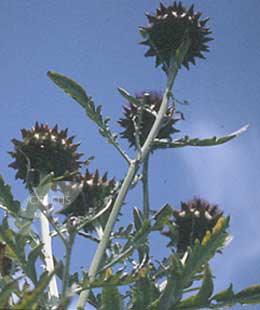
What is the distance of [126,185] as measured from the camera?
4.04 meters

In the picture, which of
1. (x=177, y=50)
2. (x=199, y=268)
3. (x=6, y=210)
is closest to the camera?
(x=199, y=268)

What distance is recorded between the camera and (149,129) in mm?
4719

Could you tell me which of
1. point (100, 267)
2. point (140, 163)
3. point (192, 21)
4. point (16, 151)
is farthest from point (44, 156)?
point (192, 21)

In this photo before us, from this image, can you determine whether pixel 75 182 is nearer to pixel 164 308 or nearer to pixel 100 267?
pixel 100 267

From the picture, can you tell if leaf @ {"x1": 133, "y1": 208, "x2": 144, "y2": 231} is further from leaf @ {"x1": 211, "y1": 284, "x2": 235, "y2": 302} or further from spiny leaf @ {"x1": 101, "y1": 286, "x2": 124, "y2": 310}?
spiny leaf @ {"x1": 101, "y1": 286, "x2": 124, "y2": 310}

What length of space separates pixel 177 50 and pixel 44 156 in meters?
1.19

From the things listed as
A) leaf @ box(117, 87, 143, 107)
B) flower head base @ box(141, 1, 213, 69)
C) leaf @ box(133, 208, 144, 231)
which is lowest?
leaf @ box(133, 208, 144, 231)

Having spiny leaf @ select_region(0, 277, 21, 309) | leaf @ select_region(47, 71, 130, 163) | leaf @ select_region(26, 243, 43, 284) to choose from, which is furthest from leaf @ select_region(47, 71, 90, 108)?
spiny leaf @ select_region(0, 277, 21, 309)

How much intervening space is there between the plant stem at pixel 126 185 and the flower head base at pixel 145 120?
14 cm

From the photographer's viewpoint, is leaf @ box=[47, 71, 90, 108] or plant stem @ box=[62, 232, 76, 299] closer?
plant stem @ box=[62, 232, 76, 299]

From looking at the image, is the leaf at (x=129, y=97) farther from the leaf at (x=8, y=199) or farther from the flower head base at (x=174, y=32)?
the leaf at (x=8, y=199)

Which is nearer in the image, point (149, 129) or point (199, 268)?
point (199, 268)

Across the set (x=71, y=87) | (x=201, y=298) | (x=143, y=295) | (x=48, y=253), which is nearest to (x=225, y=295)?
(x=201, y=298)

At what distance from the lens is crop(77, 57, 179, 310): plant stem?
3654 mm
